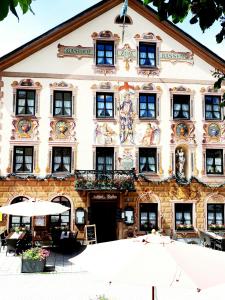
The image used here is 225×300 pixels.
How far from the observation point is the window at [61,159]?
20456mm

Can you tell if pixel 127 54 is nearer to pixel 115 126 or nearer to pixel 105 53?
pixel 105 53

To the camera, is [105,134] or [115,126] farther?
[115,126]

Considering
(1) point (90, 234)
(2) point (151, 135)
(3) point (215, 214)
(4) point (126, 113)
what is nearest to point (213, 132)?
(2) point (151, 135)

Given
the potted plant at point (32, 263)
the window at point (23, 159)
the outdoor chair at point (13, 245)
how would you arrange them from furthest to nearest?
the window at point (23, 159), the outdoor chair at point (13, 245), the potted plant at point (32, 263)

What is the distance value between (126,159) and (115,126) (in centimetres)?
195

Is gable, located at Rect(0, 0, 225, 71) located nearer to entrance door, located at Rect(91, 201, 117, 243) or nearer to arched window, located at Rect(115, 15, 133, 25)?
arched window, located at Rect(115, 15, 133, 25)

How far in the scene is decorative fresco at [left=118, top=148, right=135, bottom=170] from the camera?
2077 centimetres

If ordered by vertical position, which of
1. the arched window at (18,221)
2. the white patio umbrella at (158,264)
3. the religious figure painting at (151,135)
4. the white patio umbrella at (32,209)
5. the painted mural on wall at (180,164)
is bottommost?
the arched window at (18,221)

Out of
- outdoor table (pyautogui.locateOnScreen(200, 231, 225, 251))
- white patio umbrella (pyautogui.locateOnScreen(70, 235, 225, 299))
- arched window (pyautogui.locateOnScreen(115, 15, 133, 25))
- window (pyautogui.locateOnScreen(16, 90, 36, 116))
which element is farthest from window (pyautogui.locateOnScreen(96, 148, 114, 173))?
white patio umbrella (pyautogui.locateOnScreen(70, 235, 225, 299))

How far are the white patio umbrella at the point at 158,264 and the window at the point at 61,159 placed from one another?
545 inches

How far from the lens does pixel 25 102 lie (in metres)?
20.5

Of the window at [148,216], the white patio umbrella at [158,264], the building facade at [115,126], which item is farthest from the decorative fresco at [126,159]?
the white patio umbrella at [158,264]

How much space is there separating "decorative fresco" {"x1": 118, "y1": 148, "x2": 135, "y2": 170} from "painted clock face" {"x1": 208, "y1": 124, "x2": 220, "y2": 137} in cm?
470

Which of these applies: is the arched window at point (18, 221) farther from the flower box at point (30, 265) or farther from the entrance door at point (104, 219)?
the flower box at point (30, 265)
